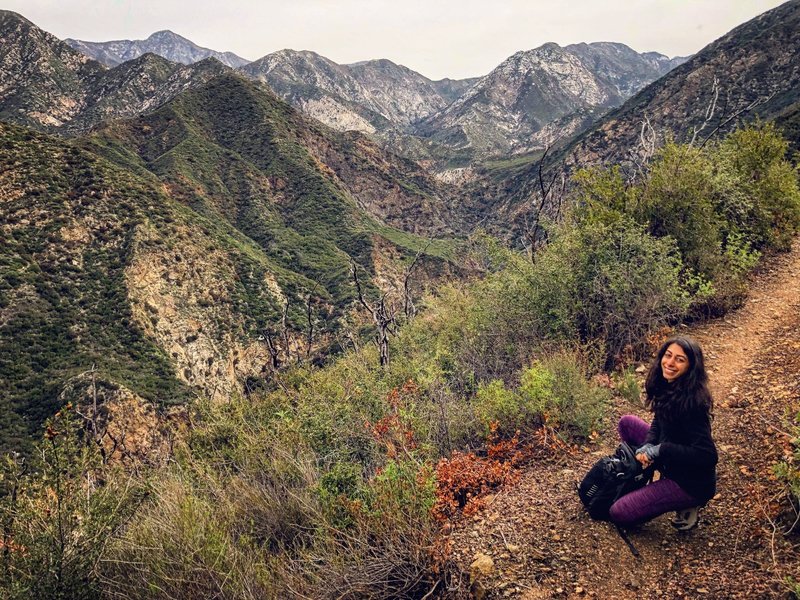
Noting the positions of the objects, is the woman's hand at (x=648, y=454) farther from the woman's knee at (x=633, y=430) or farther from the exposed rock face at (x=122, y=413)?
the exposed rock face at (x=122, y=413)

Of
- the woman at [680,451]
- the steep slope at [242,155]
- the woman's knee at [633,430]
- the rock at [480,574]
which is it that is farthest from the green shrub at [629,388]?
the steep slope at [242,155]

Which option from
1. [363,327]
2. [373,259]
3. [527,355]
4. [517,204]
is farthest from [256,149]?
[527,355]

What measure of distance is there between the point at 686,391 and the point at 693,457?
45 centimetres

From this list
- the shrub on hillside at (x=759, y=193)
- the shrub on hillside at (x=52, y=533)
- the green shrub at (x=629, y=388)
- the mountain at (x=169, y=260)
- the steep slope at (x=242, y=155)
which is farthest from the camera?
the steep slope at (x=242, y=155)

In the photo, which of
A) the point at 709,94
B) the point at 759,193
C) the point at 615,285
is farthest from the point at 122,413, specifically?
the point at 709,94

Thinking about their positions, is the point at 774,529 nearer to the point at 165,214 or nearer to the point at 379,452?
the point at 379,452

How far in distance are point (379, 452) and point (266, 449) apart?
137cm

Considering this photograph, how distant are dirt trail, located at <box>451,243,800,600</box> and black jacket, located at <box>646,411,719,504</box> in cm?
40

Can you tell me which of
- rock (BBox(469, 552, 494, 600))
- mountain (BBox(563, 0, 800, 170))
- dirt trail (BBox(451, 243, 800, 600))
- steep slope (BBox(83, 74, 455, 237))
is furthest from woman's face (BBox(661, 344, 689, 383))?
steep slope (BBox(83, 74, 455, 237))

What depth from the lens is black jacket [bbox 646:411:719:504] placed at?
3.09 metres

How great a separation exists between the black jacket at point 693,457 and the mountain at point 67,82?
107 metres

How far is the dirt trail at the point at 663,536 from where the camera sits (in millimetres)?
2904

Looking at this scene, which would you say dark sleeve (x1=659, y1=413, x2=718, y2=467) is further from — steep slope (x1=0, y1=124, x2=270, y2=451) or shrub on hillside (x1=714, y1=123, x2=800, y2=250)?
steep slope (x1=0, y1=124, x2=270, y2=451)

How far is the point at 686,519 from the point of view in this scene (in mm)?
3240
